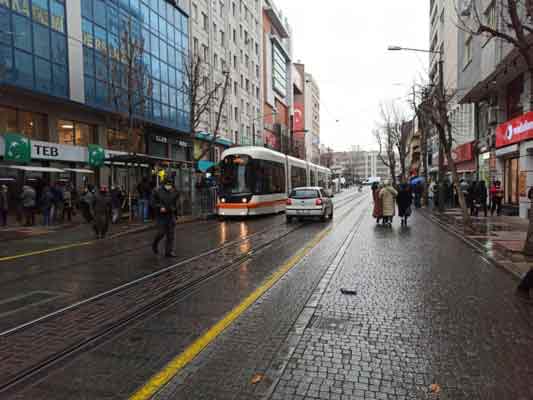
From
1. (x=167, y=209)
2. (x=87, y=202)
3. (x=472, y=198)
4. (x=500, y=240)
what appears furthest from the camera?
(x=472, y=198)

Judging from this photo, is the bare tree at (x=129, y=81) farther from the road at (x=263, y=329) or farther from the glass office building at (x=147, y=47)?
the road at (x=263, y=329)

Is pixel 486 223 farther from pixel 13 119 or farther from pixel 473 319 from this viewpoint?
pixel 13 119

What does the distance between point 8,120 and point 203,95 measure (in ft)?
67.8

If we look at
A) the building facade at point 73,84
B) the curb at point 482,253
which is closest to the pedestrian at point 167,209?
the curb at point 482,253

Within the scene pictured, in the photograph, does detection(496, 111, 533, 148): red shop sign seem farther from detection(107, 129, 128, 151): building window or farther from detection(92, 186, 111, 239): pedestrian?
detection(107, 129, 128, 151): building window

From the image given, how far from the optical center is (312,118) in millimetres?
114312

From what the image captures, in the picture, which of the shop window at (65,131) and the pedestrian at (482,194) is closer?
the pedestrian at (482,194)

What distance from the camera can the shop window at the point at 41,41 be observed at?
68.3 ft

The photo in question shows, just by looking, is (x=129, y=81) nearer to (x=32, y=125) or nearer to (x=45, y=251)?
(x=32, y=125)

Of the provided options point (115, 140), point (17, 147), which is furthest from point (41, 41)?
point (115, 140)

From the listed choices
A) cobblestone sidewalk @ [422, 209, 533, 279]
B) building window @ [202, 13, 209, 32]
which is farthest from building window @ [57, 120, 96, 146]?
building window @ [202, 13, 209, 32]

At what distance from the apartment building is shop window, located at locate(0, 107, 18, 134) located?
18954mm

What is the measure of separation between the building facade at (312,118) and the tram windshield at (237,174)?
80.3 meters

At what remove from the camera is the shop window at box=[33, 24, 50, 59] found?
20.8 meters
